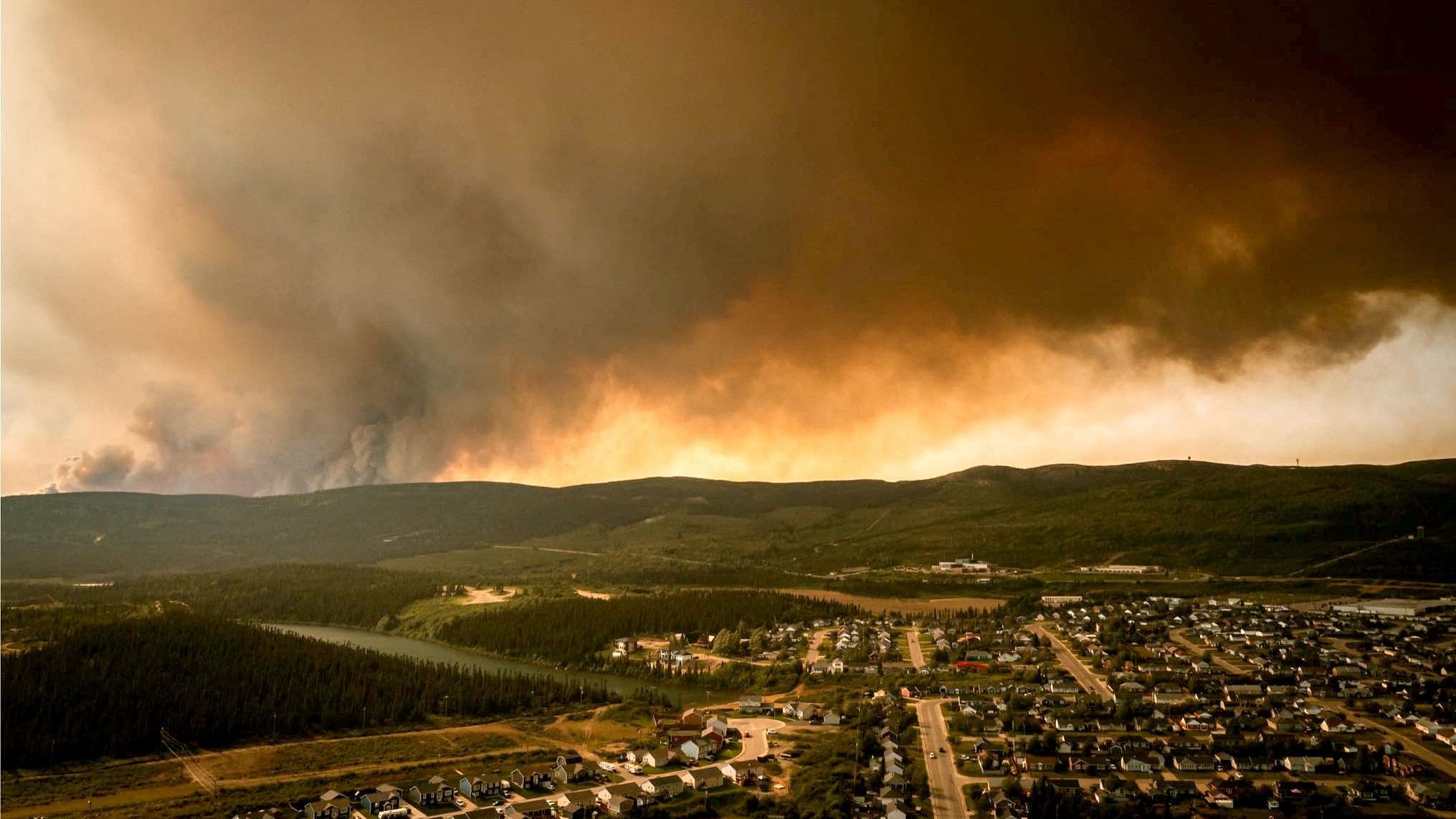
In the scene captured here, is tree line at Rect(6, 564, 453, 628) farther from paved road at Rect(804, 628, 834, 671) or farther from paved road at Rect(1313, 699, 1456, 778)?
paved road at Rect(1313, 699, 1456, 778)

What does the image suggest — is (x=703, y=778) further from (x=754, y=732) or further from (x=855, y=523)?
(x=855, y=523)

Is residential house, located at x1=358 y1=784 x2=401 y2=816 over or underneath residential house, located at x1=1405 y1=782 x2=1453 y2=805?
over

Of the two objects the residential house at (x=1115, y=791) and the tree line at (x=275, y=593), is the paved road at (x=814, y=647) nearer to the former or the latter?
the residential house at (x=1115, y=791)

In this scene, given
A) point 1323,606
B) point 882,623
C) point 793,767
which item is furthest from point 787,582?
point 793,767

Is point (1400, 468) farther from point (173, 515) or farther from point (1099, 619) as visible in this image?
point (173, 515)

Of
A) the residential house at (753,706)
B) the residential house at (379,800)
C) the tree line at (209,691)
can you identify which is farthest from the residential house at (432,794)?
the residential house at (753,706)

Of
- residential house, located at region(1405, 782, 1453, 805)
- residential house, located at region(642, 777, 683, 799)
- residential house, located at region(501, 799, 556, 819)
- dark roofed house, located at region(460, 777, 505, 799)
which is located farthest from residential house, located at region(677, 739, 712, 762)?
residential house, located at region(1405, 782, 1453, 805)

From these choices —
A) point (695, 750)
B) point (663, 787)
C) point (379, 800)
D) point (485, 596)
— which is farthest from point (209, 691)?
point (485, 596)
